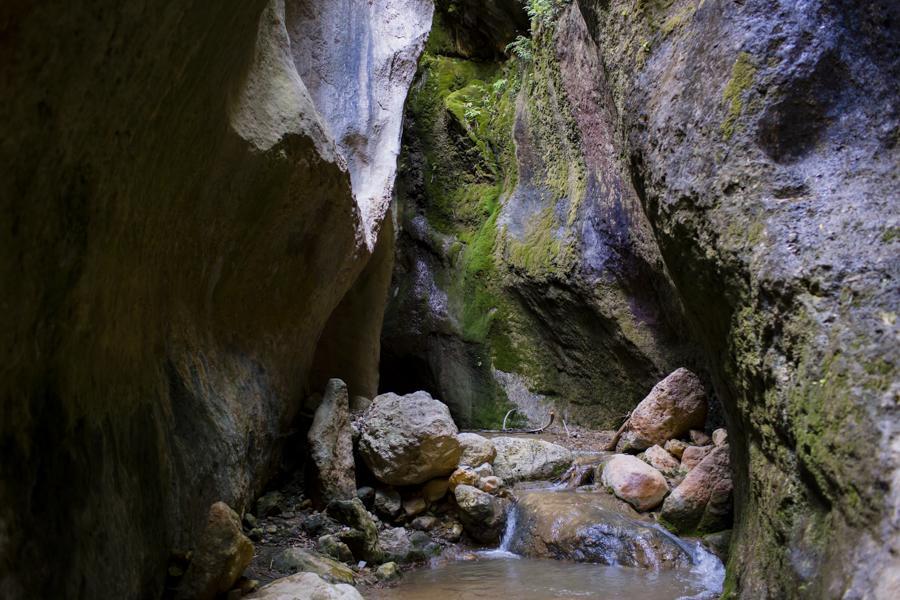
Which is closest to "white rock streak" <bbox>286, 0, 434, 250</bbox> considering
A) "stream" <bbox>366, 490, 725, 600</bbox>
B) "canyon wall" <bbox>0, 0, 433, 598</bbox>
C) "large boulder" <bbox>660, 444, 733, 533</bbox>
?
"canyon wall" <bbox>0, 0, 433, 598</bbox>

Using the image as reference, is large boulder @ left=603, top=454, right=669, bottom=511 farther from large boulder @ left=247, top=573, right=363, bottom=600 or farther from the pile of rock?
large boulder @ left=247, top=573, right=363, bottom=600

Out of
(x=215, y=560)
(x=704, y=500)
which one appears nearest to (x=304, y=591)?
(x=215, y=560)

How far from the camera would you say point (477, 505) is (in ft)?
18.7

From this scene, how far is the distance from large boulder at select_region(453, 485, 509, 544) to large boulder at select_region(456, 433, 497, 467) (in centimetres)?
68

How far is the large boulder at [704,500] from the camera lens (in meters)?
5.35

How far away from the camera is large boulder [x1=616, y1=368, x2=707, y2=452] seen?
269 inches

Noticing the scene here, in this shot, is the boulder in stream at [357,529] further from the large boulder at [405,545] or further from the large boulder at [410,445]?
the large boulder at [410,445]

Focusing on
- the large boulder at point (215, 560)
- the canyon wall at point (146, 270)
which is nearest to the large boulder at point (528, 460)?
the canyon wall at point (146, 270)

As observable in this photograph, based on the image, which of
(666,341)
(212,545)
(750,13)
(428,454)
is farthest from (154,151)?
(666,341)

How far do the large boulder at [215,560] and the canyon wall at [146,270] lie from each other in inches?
7.1

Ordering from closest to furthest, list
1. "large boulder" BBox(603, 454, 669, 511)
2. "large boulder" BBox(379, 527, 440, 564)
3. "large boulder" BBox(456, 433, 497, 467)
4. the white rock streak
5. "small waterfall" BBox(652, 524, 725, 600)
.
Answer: "small waterfall" BBox(652, 524, 725, 600) < "large boulder" BBox(379, 527, 440, 564) < "large boulder" BBox(603, 454, 669, 511) < "large boulder" BBox(456, 433, 497, 467) < the white rock streak

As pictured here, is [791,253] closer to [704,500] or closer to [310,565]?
[704,500]

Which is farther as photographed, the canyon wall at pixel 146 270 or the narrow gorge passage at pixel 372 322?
the narrow gorge passage at pixel 372 322

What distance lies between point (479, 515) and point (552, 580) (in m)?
0.98
